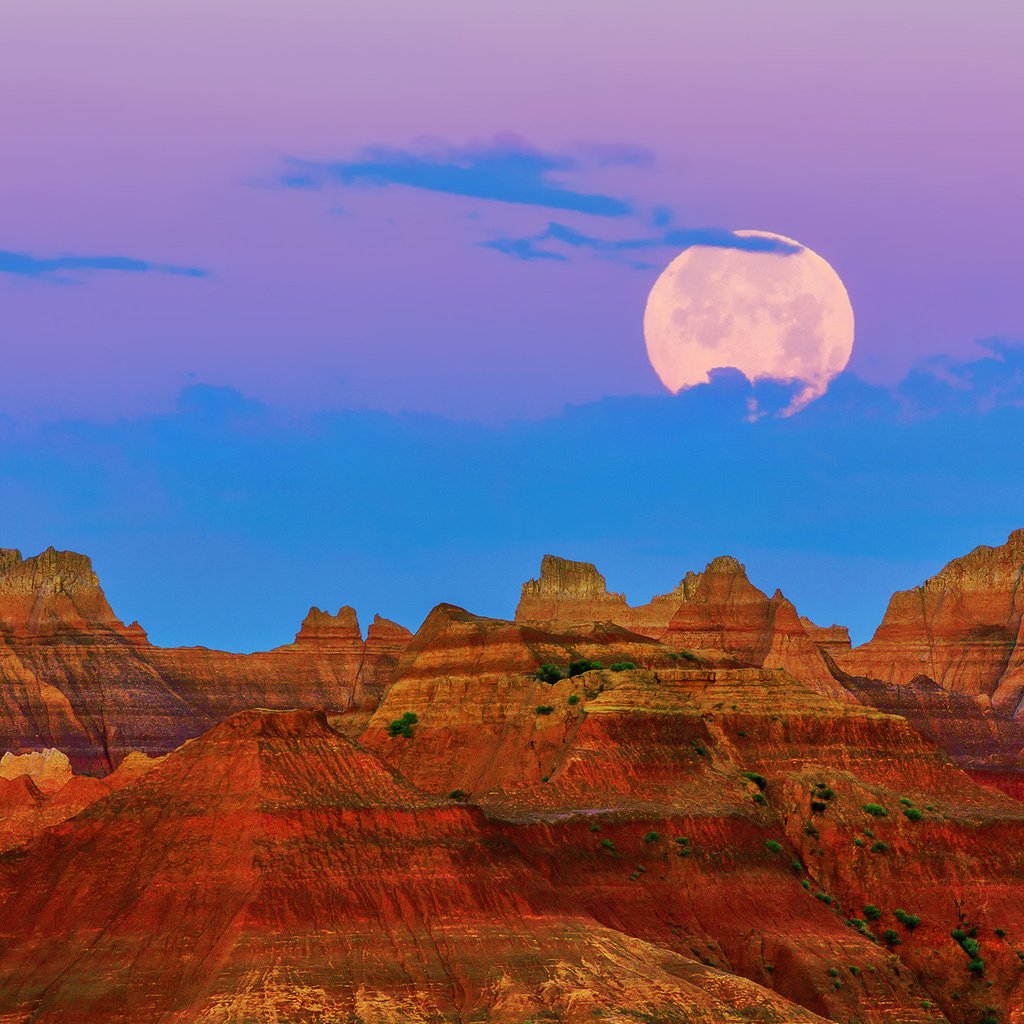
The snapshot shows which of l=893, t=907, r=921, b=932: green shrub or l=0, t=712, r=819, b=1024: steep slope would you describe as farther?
l=893, t=907, r=921, b=932: green shrub

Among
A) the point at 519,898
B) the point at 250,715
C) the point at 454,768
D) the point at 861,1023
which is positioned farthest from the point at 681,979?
the point at 454,768

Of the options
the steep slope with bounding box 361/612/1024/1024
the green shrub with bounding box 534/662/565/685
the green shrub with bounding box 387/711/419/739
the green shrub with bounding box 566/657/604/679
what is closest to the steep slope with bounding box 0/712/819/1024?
the steep slope with bounding box 361/612/1024/1024

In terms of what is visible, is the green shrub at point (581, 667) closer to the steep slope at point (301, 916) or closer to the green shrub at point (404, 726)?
the green shrub at point (404, 726)

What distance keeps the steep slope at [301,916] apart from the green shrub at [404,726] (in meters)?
33.9

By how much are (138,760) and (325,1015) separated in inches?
3805

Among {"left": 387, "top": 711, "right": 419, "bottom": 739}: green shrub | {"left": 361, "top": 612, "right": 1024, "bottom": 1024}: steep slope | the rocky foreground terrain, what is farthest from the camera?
→ {"left": 387, "top": 711, "right": 419, "bottom": 739}: green shrub

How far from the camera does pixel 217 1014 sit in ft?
314

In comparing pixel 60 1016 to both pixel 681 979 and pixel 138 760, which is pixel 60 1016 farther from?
pixel 138 760

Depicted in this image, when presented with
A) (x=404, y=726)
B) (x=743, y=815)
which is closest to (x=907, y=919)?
(x=743, y=815)

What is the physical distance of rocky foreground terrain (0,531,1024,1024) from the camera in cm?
10119

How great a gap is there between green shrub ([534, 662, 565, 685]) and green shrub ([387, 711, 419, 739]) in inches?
314

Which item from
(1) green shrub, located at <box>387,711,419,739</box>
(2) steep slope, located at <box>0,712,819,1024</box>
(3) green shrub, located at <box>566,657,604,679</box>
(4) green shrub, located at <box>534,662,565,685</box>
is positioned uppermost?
(3) green shrub, located at <box>566,657,604,679</box>

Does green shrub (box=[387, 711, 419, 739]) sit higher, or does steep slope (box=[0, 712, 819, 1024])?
green shrub (box=[387, 711, 419, 739])

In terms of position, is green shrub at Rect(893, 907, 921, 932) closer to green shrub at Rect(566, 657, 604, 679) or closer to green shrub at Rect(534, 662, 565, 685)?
green shrub at Rect(566, 657, 604, 679)
